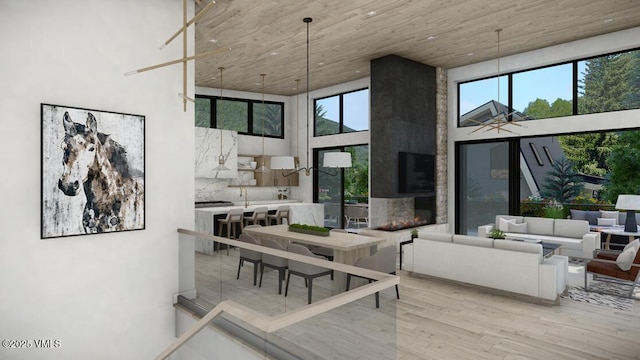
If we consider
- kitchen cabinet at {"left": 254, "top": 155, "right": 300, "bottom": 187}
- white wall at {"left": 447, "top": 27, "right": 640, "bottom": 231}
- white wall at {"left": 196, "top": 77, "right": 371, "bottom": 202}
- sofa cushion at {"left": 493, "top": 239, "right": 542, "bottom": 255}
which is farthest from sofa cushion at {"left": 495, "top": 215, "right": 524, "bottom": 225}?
kitchen cabinet at {"left": 254, "top": 155, "right": 300, "bottom": 187}

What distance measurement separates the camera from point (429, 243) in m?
6.14

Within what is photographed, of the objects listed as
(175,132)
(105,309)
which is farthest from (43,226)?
(175,132)

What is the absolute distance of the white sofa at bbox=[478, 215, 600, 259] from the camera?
279 inches

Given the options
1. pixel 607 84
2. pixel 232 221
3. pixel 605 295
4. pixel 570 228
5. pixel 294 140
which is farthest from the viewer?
pixel 294 140

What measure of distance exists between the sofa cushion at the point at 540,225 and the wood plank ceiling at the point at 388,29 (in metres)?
3.57

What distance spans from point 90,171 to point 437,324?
14.2 ft

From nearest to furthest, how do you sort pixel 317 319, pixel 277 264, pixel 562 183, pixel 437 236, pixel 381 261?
1. pixel 317 319
2. pixel 277 264
3. pixel 381 261
4. pixel 437 236
5. pixel 562 183

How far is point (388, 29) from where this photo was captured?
652 cm

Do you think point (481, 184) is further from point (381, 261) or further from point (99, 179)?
point (99, 179)

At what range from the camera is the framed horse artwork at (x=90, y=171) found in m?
4.11

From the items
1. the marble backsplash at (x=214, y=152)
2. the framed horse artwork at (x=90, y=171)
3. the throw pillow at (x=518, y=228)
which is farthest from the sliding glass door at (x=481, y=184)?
the framed horse artwork at (x=90, y=171)

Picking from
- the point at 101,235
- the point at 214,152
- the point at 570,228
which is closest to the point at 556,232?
the point at 570,228

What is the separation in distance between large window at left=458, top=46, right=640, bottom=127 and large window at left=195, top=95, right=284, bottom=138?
540cm

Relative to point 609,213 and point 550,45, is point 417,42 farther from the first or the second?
point 609,213
